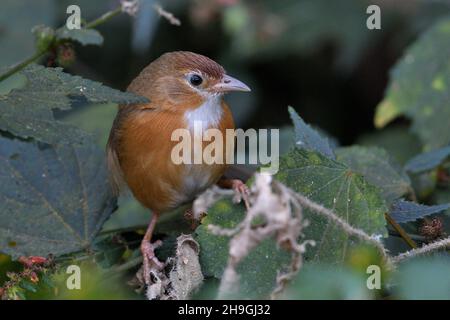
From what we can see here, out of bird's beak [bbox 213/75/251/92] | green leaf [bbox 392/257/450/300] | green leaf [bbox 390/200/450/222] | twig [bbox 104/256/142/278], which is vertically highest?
bird's beak [bbox 213/75/251/92]

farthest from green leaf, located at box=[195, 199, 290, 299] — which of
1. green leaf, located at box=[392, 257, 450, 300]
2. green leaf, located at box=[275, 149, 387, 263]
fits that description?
green leaf, located at box=[392, 257, 450, 300]

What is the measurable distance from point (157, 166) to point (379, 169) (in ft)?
3.25

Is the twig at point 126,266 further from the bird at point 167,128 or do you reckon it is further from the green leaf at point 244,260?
the green leaf at point 244,260

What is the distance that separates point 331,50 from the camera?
22.7ft

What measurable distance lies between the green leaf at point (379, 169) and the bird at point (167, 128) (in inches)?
21.7

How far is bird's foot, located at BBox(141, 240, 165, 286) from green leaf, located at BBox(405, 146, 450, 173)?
1240 mm

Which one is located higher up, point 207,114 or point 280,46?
point 280,46

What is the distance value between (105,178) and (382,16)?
3624 mm

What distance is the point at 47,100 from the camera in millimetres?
2549

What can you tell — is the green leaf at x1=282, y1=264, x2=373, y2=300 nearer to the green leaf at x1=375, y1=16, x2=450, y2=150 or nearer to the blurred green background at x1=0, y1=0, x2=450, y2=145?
the green leaf at x1=375, y1=16, x2=450, y2=150

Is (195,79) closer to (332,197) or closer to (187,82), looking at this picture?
(187,82)

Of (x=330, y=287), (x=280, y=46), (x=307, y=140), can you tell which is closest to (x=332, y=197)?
(x=307, y=140)

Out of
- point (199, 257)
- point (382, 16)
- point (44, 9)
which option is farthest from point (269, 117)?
point (199, 257)

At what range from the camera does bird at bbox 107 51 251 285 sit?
3.51 m
